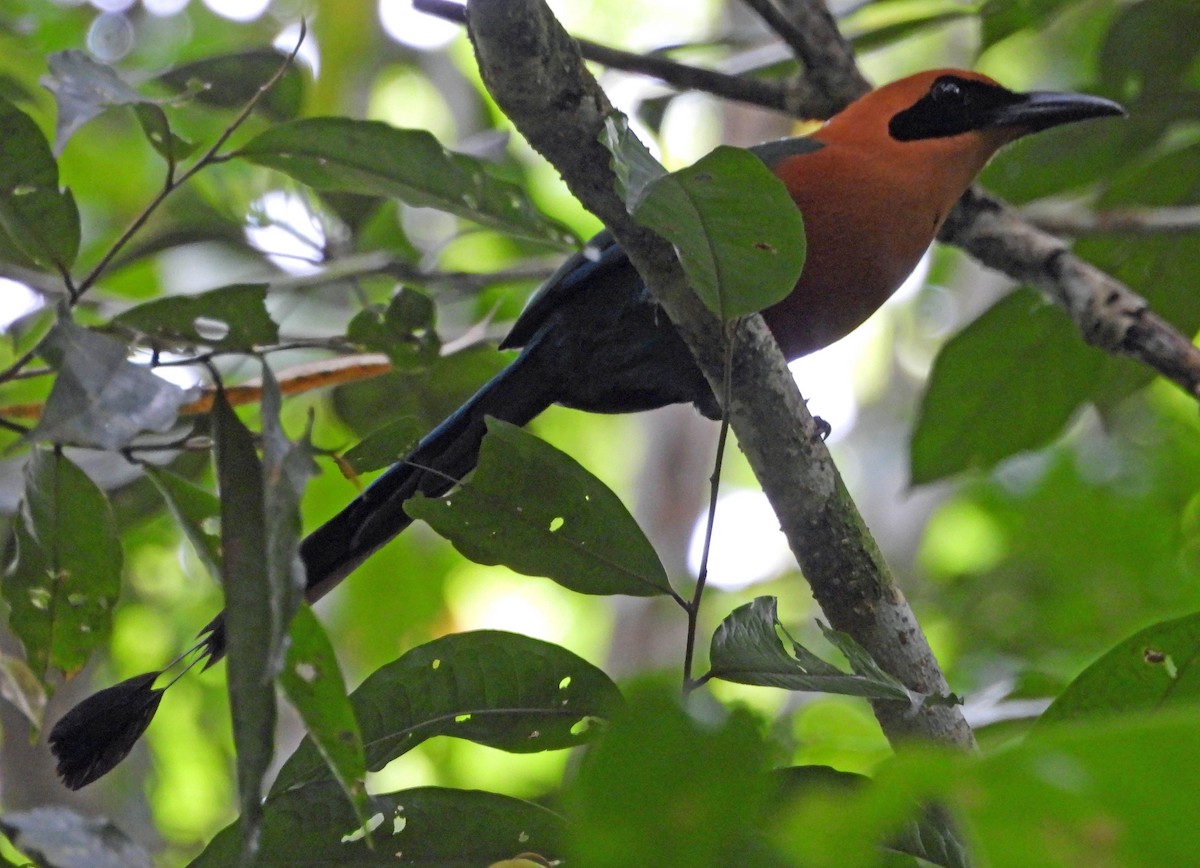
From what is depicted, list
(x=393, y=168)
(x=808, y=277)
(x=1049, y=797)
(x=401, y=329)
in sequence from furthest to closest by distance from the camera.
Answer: (x=808, y=277), (x=401, y=329), (x=393, y=168), (x=1049, y=797)

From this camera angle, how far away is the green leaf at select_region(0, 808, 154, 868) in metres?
1.16

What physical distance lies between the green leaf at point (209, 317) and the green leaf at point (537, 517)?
18.3 inches

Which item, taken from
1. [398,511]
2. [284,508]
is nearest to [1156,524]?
[398,511]

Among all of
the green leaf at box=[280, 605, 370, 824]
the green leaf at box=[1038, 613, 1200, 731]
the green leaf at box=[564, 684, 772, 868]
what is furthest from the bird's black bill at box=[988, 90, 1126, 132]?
the green leaf at box=[564, 684, 772, 868]

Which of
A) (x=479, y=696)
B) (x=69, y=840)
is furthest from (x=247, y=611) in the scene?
(x=479, y=696)

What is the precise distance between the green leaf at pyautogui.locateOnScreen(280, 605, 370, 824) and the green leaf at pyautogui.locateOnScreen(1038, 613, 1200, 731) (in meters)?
0.88

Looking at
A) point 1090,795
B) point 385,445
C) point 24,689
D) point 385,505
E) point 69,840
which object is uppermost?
point 385,505

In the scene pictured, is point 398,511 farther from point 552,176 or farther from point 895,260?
point 552,176

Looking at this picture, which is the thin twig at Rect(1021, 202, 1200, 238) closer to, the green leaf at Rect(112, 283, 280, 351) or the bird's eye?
the bird's eye

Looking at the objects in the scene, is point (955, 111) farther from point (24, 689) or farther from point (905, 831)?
point (24, 689)

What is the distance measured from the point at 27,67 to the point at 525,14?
3337mm

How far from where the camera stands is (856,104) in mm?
2842

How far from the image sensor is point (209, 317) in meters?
1.91

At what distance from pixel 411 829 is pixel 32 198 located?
104 centimetres
